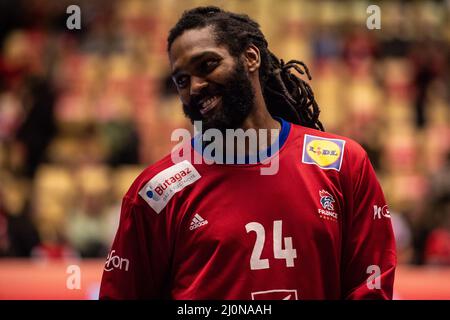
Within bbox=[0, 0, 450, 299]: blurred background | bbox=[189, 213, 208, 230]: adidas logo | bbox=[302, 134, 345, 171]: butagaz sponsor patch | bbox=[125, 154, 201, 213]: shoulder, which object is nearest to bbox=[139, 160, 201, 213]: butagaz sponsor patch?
bbox=[125, 154, 201, 213]: shoulder

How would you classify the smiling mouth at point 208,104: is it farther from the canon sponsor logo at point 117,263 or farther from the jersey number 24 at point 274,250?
the canon sponsor logo at point 117,263

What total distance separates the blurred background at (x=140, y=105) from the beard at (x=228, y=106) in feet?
12.2

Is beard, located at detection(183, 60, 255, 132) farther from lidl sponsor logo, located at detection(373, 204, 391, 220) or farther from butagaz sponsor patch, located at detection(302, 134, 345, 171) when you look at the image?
lidl sponsor logo, located at detection(373, 204, 391, 220)

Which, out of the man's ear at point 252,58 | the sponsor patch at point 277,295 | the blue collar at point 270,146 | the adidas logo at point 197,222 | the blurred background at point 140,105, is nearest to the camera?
the sponsor patch at point 277,295

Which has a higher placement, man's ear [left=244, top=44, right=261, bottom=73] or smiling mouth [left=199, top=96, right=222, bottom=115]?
man's ear [left=244, top=44, right=261, bottom=73]

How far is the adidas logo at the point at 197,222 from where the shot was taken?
125 inches

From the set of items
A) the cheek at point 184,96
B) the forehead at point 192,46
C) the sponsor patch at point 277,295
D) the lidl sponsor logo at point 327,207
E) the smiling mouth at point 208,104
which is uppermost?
the forehead at point 192,46

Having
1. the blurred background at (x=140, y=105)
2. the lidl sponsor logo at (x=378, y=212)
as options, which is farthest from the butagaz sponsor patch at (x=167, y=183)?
the blurred background at (x=140, y=105)

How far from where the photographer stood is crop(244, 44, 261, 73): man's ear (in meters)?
3.43

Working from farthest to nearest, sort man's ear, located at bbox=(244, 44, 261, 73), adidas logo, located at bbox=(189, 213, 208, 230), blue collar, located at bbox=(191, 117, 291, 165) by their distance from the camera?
man's ear, located at bbox=(244, 44, 261, 73), blue collar, located at bbox=(191, 117, 291, 165), adidas logo, located at bbox=(189, 213, 208, 230)

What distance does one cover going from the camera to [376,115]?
1009 centimetres

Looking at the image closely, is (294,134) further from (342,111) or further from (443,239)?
(342,111)

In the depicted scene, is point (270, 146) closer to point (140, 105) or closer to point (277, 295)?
point (277, 295)

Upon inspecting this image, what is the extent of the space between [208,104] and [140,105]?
23.8 ft
